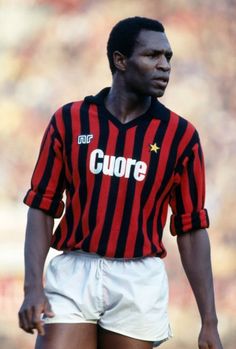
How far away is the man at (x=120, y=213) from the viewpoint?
3709 millimetres

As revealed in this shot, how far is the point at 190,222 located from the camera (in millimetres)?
3852

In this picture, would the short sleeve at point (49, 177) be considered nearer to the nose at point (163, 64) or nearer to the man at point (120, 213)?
the man at point (120, 213)

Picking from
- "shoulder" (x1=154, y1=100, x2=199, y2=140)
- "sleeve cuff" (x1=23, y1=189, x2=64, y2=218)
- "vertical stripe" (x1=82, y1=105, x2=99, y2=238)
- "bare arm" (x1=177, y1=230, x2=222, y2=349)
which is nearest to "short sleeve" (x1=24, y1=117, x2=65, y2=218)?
"sleeve cuff" (x1=23, y1=189, x2=64, y2=218)

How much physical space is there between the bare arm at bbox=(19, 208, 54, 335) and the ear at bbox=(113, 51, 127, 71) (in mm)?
546

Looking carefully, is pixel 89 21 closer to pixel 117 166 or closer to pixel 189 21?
pixel 189 21

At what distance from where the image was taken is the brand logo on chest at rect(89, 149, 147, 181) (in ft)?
12.3

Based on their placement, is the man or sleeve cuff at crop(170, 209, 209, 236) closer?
the man

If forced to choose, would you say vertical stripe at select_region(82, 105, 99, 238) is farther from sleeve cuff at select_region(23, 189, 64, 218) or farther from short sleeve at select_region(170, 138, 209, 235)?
short sleeve at select_region(170, 138, 209, 235)

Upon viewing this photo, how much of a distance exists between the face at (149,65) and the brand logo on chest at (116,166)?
24 centimetres

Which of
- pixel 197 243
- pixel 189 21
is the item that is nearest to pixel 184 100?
pixel 189 21

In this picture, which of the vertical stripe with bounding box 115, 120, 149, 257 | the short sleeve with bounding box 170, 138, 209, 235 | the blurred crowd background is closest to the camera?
the vertical stripe with bounding box 115, 120, 149, 257

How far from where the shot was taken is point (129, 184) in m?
3.75

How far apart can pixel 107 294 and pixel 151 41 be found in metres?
0.82

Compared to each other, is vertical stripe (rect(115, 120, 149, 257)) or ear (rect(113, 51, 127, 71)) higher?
ear (rect(113, 51, 127, 71))
